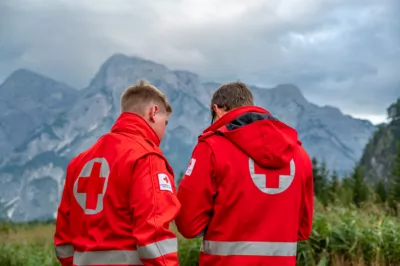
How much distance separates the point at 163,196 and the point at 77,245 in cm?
64

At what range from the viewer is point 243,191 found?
362 centimetres

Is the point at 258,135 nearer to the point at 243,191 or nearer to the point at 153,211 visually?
the point at 243,191

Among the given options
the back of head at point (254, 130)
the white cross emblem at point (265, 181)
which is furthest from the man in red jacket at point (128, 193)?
the white cross emblem at point (265, 181)

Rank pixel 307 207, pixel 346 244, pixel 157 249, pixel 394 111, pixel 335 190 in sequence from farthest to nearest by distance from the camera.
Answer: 1. pixel 394 111
2. pixel 335 190
3. pixel 346 244
4. pixel 307 207
5. pixel 157 249

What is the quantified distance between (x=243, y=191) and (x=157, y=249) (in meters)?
0.72

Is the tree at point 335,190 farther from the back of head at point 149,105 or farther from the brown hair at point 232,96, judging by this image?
the back of head at point 149,105

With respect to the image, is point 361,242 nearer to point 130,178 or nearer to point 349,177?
point 130,178

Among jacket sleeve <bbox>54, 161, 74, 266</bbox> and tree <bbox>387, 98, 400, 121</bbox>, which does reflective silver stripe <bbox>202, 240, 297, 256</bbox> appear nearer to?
jacket sleeve <bbox>54, 161, 74, 266</bbox>

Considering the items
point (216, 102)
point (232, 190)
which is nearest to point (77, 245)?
point (232, 190)

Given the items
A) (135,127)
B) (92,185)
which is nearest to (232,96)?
(135,127)

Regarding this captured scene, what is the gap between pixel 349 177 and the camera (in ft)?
186

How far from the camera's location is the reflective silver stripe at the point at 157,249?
3135 millimetres

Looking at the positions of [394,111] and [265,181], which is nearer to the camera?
[265,181]

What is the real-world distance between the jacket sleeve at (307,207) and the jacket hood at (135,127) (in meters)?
1.06
